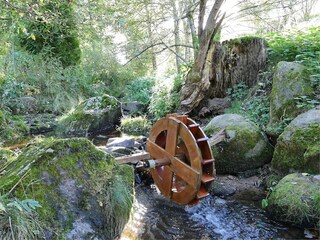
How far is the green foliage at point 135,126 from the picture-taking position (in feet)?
29.0

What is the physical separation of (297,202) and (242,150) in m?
1.69

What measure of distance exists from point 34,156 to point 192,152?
6.82 feet

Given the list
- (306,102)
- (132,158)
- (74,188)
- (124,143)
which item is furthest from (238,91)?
(74,188)

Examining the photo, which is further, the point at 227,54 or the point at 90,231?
the point at 227,54

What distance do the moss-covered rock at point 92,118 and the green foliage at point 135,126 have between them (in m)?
0.65

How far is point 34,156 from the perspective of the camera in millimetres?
2887

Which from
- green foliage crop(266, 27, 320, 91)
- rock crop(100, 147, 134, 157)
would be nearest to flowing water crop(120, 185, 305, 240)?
rock crop(100, 147, 134, 157)

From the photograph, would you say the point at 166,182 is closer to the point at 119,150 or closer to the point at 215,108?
the point at 119,150

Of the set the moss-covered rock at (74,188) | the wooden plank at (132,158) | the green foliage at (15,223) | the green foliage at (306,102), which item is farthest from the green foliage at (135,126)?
the green foliage at (15,223)

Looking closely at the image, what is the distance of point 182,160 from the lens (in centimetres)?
469

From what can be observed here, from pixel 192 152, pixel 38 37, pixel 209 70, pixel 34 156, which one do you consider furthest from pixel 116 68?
pixel 34 156

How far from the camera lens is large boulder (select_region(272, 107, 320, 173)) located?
159 inches

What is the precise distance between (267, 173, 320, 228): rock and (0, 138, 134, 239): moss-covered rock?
186cm

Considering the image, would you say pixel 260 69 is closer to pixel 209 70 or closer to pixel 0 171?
pixel 209 70
